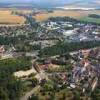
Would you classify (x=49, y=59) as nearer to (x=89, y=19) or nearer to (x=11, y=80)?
(x=11, y=80)

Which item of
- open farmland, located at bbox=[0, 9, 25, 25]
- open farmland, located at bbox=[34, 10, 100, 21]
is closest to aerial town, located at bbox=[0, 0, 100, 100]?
open farmland, located at bbox=[0, 9, 25, 25]

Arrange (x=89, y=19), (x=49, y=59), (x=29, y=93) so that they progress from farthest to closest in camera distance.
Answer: (x=89, y=19)
(x=49, y=59)
(x=29, y=93)

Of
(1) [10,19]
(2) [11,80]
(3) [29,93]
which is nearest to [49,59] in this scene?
(2) [11,80]

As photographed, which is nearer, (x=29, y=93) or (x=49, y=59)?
(x=29, y=93)

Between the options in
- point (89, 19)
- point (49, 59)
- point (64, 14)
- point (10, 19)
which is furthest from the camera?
point (64, 14)

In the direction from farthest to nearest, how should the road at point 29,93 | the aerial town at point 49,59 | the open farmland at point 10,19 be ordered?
1. the open farmland at point 10,19
2. the aerial town at point 49,59
3. the road at point 29,93

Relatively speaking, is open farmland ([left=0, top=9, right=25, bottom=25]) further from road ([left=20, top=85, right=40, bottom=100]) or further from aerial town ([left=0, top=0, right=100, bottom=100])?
road ([left=20, top=85, right=40, bottom=100])

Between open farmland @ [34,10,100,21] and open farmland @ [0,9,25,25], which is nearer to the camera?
open farmland @ [0,9,25,25]

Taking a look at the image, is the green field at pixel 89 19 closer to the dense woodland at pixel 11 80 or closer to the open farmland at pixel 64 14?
the open farmland at pixel 64 14

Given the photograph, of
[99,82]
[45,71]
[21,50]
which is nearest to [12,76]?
[45,71]

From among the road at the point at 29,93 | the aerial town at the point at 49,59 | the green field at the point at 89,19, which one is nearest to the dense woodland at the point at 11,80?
the aerial town at the point at 49,59

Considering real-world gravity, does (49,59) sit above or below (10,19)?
above
